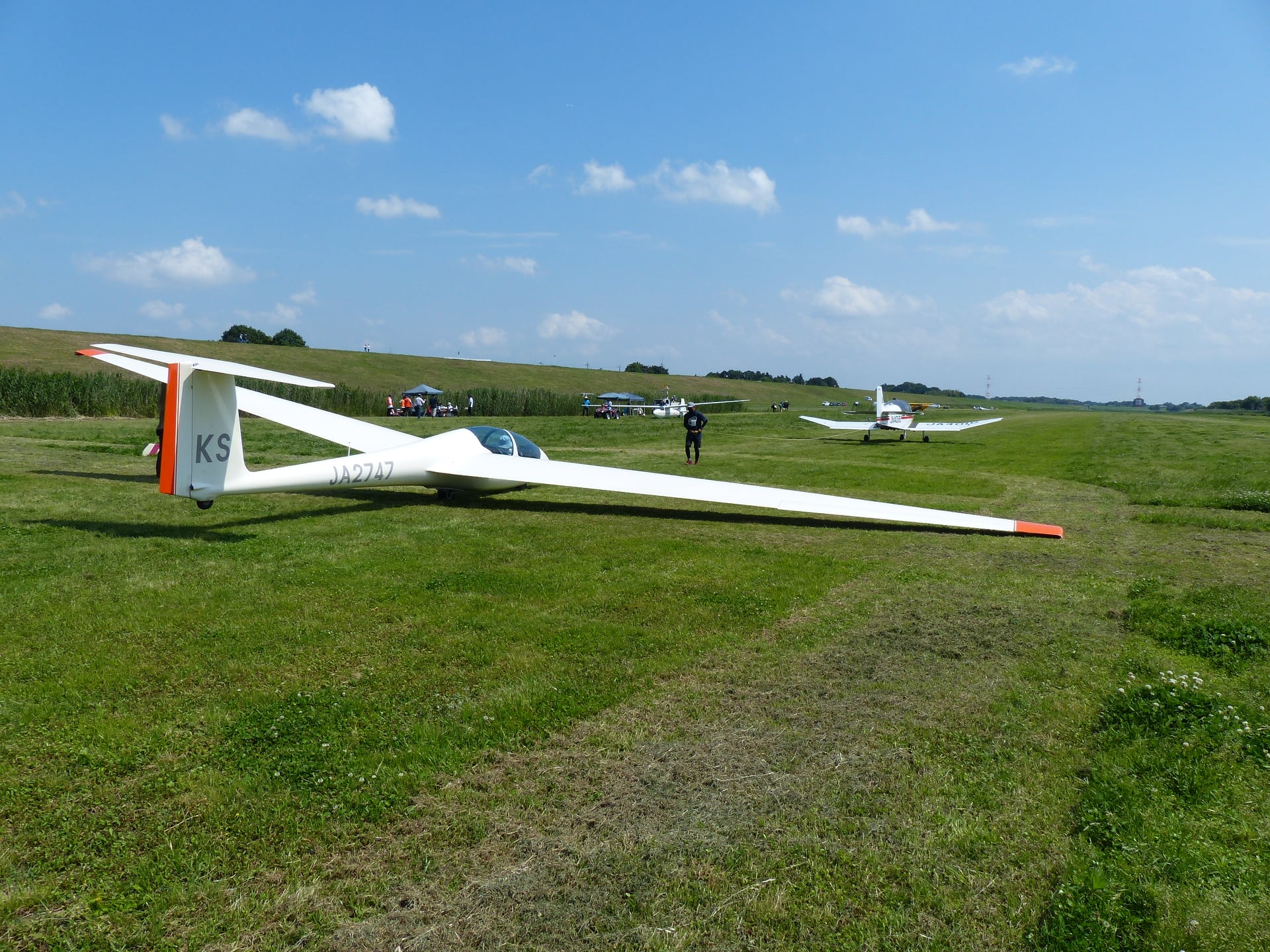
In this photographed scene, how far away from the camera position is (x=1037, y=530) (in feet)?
34.4

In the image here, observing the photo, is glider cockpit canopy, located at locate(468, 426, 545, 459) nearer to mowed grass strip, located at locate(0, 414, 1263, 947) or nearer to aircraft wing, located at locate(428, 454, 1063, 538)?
aircraft wing, located at locate(428, 454, 1063, 538)

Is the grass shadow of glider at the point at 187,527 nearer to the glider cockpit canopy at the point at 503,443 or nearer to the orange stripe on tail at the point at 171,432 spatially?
the orange stripe on tail at the point at 171,432

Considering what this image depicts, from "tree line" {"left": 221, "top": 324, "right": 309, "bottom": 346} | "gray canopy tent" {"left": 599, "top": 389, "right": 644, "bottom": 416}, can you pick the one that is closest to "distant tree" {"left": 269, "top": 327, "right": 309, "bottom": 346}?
"tree line" {"left": 221, "top": 324, "right": 309, "bottom": 346}

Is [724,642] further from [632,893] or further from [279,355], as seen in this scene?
[279,355]

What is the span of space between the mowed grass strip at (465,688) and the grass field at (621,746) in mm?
23

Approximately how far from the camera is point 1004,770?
13.1 ft

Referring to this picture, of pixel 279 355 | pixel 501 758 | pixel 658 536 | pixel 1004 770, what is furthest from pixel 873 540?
pixel 279 355

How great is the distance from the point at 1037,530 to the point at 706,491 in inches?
186

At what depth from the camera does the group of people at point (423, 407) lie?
45.8 metres

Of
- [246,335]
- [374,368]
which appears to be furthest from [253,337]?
[374,368]

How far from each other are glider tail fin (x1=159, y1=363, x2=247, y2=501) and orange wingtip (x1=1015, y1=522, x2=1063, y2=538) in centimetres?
1051

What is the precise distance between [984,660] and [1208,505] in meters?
11.0

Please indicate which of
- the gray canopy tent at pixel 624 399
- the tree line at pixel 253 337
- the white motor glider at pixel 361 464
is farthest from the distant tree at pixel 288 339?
the white motor glider at pixel 361 464

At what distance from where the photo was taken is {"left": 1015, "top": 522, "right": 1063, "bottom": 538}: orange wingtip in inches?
411
